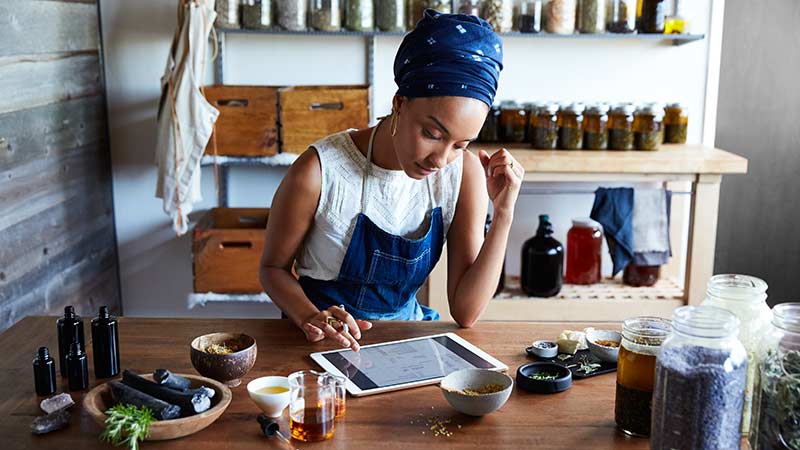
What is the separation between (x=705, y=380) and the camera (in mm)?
1118

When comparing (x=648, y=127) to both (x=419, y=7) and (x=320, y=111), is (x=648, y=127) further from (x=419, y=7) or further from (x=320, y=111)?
(x=320, y=111)

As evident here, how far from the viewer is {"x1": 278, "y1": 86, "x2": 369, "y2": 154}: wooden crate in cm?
319

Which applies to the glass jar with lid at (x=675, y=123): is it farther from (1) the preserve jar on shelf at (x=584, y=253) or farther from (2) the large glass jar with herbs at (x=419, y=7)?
(2) the large glass jar with herbs at (x=419, y=7)

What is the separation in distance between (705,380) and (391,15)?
2.45 meters

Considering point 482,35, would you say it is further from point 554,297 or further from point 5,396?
point 554,297

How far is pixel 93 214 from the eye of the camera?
3.46m

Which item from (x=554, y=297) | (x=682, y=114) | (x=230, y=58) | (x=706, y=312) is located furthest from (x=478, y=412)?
(x=230, y=58)

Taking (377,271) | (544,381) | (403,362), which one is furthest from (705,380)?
(377,271)

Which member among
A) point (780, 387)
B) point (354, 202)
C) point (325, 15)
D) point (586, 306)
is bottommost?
point (586, 306)

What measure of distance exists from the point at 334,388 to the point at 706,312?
1.93 feet

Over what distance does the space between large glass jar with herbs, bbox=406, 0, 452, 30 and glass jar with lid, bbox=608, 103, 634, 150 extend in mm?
773

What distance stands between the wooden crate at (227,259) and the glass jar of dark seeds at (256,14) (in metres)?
0.81

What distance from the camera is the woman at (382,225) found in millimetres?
1865

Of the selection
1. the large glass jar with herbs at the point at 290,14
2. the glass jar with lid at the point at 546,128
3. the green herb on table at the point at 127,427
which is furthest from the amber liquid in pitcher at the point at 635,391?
the large glass jar with herbs at the point at 290,14
